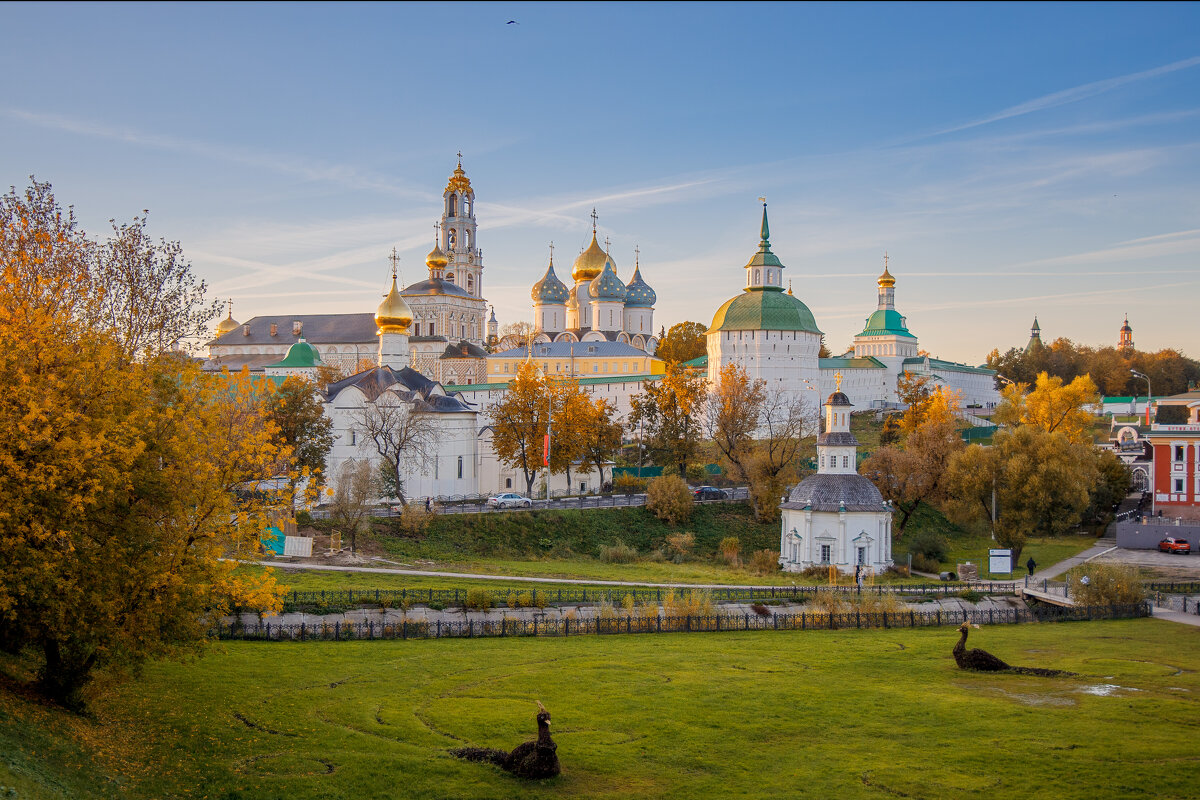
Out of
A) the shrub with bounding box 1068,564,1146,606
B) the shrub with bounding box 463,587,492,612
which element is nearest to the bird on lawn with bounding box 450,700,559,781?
the shrub with bounding box 463,587,492,612

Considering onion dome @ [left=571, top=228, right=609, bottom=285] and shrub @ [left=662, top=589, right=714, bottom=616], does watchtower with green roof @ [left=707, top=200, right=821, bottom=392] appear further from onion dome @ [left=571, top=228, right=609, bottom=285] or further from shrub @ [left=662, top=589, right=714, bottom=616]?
shrub @ [left=662, top=589, right=714, bottom=616]

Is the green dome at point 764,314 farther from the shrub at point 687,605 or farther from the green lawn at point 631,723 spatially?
the green lawn at point 631,723

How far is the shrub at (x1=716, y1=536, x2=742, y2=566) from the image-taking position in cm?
4569

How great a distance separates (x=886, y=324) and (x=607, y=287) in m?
27.0

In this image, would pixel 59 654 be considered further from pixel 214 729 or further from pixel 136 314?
pixel 136 314

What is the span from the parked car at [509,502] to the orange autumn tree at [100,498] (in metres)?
27.7

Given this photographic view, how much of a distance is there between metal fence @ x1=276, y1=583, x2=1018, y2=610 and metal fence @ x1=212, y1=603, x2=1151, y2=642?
5.66 ft

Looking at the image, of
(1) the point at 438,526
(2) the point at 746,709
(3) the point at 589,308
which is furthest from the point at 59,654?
(3) the point at 589,308

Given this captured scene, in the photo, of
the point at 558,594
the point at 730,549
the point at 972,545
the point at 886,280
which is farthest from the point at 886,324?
the point at 558,594

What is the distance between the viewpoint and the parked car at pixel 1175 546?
44688mm

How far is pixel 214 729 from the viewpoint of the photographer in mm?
18500

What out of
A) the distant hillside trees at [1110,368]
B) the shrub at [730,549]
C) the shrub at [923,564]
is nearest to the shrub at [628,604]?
the shrub at [730,549]

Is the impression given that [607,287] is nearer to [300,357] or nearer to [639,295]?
[639,295]

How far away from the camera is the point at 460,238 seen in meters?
101
